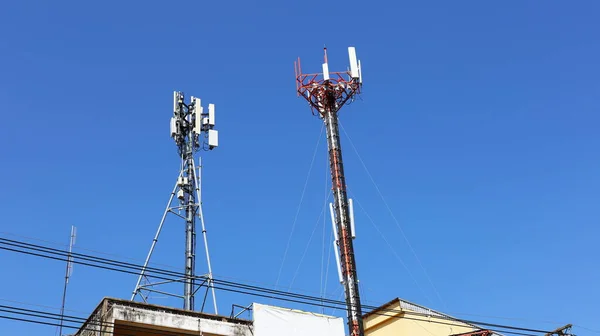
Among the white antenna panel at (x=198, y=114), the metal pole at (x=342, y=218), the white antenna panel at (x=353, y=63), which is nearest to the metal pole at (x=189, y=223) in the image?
the white antenna panel at (x=198, y=114)

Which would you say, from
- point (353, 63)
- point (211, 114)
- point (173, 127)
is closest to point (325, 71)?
point (353, 63)

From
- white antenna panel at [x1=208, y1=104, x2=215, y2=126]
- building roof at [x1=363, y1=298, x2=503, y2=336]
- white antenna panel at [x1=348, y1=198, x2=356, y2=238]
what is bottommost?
building roof at [x1=363, y1=298, x2=503, y2=336]

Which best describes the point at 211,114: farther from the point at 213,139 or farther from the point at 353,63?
the point at 353,63

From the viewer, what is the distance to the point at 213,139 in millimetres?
50594

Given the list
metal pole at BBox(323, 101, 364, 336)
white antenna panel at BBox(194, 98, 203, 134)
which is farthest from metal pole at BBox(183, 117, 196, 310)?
metal pole at BBox(323, 101, 364, 336)

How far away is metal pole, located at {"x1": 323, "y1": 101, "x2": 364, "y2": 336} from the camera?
42250 millimetres

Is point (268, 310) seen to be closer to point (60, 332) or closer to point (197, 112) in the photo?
point (60, 332)

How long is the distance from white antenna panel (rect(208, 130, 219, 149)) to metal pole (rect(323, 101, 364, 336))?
818 cm

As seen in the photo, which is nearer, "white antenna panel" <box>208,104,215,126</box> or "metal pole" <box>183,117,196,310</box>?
"metal pole" <box>183,117,196,310</box>

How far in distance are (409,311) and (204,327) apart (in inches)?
616

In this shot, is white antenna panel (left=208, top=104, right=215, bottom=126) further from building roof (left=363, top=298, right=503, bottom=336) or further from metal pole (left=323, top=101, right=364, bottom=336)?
building roof (left=363, top=298, right=503, bottom=336)

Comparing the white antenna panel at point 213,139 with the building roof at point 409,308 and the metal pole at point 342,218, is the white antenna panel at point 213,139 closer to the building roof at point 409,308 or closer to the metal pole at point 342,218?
the metal pole at point 342,218

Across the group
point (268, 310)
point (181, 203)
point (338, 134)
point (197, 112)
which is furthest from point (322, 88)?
point (268, 310)

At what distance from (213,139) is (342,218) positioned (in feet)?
38.5
